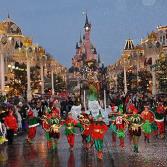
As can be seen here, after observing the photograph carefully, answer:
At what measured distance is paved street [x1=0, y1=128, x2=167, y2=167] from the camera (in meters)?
15.2

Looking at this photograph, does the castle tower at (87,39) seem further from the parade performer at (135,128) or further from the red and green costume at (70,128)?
the parade performer at (135,128)

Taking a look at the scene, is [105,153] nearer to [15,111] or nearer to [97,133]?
[97,133]

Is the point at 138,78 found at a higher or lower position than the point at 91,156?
higher

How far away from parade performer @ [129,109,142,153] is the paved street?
0.31 metres

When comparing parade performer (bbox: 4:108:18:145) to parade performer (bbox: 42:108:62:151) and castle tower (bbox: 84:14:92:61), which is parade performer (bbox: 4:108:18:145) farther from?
castle tower (bbox: 84:14:92:61)

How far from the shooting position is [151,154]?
1700 cm

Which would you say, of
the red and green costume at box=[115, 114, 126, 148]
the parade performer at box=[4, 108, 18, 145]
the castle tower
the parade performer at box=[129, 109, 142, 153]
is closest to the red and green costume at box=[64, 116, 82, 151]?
the red and green costume at box=[115, 114, 126, 148]

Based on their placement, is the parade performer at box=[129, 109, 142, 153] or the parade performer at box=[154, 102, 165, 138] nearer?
the parade performer at box=[129, 109, 142, 153]

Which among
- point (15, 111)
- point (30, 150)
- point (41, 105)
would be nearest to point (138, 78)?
point (41, 105)

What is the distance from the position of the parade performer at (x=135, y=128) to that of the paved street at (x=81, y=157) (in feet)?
1.02

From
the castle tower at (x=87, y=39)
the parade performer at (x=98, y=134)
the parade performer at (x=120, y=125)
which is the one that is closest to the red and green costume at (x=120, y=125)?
the parade performer at (x=120, y=125)

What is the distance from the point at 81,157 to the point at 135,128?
2.33m

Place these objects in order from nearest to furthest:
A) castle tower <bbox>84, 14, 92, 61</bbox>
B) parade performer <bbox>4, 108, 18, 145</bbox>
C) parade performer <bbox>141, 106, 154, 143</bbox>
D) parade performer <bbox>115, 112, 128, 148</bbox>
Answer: parade performer <bbox>115, 112, 128, 148</bbox>, parade performer <bbox>141, 106, 154, 143</bbox>, parade performer <bbox>4, 108, 18, 145</bbox>, castle tower <bbox>84, 14, 92, 61</bbox>

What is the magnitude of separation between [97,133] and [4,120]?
6902 mm
